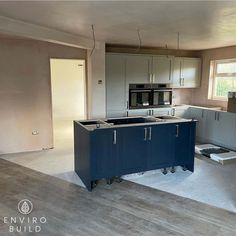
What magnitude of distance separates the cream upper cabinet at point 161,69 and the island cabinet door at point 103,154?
3224 millimetres

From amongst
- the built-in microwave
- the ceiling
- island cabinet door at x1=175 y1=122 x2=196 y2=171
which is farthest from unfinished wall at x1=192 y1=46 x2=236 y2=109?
island cabinet door at x1=175 y1=122 x2=196 y2=171

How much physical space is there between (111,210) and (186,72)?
4.94 meters

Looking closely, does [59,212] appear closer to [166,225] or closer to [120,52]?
[166,225]

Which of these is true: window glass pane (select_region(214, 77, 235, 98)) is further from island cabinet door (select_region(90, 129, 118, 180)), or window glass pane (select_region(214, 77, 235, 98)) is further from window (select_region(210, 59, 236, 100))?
island cabinet door (select_region(90, 129, 118, 180))

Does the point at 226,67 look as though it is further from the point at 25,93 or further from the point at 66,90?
the point at 66,90

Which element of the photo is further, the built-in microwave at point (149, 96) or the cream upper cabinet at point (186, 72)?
the cream upper cabinet at point (186, 72)

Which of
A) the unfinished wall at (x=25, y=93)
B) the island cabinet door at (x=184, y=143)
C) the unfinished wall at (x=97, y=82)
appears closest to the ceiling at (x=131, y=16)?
the unfinished wall at (x=97, y=82)

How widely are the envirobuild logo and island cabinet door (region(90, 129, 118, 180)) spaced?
0.95 m

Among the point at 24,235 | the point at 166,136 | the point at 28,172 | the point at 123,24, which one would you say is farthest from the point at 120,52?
the point at 24,235

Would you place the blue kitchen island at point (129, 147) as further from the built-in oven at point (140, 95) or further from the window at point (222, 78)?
the window at point (222, 78)

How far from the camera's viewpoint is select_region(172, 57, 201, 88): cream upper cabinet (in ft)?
21.9

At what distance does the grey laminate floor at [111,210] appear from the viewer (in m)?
2.63

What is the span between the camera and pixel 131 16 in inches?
127

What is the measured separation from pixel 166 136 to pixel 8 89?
3.30 m
